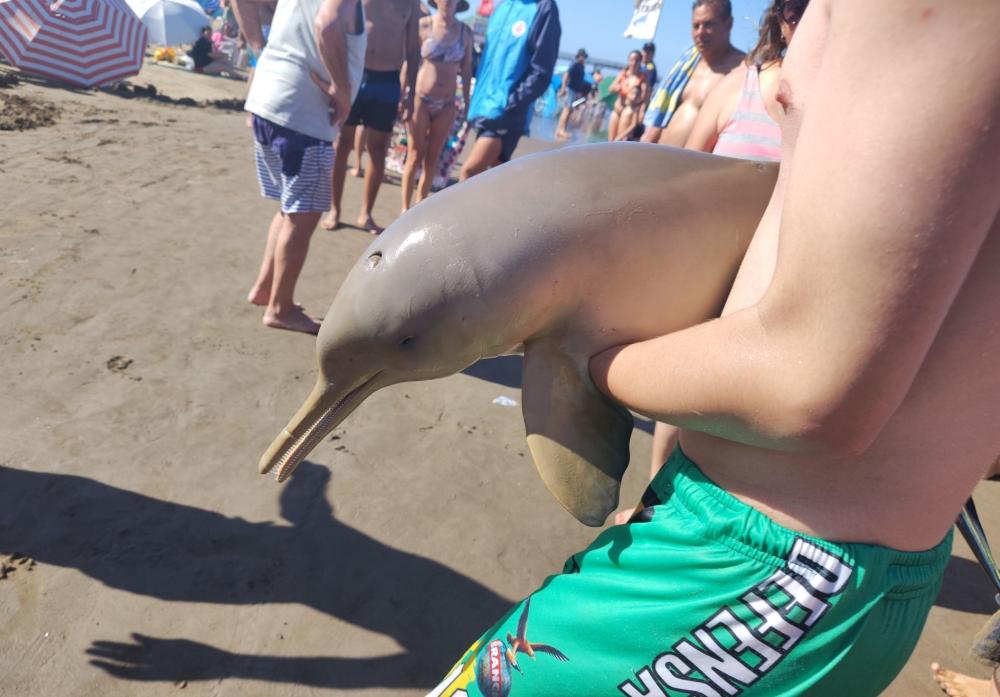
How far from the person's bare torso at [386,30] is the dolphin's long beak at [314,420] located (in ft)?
16.1

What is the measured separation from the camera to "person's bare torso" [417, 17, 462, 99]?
21.8 ft

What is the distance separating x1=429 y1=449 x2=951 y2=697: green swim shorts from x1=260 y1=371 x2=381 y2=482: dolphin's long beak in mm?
649

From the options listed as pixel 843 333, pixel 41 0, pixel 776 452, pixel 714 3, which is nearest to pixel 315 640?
pixel 776 452

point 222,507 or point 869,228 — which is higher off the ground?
point 869,228

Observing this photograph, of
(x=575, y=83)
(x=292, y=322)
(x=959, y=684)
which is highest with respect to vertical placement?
(x=575, y=83)

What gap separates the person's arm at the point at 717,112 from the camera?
3.02m

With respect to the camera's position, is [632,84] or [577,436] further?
[632,84]

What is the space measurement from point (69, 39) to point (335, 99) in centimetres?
872

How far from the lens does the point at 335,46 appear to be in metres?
3.78

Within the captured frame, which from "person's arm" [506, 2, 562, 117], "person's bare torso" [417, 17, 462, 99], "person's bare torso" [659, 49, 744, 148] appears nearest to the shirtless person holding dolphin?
"person's bare torso" [659, 49, 744, 148]

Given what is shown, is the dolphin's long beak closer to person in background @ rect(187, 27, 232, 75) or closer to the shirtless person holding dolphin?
the shirtless person holding dolphin

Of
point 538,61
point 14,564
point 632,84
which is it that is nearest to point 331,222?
point 538,61

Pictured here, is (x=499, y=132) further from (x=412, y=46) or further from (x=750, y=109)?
(x=750, y=109)

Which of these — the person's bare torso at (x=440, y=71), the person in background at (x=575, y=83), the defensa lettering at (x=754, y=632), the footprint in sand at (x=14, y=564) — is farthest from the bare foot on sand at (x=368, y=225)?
the person in background at (x=575, y=83)
